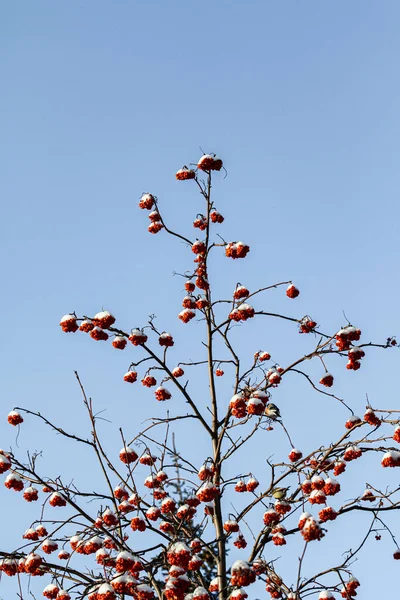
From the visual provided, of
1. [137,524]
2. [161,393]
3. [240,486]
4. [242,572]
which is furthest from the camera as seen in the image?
[161,393]

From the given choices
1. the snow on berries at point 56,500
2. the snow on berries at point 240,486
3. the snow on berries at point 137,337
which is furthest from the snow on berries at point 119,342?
the snow on berries at point 240,486

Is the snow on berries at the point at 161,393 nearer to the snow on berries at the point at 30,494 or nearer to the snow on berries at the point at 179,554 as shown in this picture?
the snow on berries at the point at 30,494

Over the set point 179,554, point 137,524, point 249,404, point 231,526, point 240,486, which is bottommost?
point 179,554

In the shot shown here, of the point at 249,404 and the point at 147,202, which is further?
the point at 147,202

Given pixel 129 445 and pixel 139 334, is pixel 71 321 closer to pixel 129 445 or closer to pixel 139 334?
pixel 139 334

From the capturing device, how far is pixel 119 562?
5.96 metres

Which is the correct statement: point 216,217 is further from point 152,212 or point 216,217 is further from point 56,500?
point 56,500

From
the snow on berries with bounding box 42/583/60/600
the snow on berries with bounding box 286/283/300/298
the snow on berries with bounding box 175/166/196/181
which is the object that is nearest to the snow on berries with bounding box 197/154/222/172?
the snow on berries with bounding box 175/166/196/181

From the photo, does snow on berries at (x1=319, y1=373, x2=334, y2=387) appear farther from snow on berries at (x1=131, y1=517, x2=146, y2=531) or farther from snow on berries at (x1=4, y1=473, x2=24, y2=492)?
snow on berries at (x1=4, y1=473, x2=24, y2=492)

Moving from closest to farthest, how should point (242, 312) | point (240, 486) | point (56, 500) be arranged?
point (56, 500), point (242, 312), point (240, 486)

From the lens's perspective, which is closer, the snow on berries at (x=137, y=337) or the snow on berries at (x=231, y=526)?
the snow on berries at (x=231, y=526)

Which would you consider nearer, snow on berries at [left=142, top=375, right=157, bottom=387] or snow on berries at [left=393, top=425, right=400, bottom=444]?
snow on berries at [left=393, top=425, right=400, bottom=444]

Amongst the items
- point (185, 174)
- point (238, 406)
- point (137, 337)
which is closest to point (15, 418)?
point (137, 337)

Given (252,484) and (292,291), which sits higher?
(292,291)
